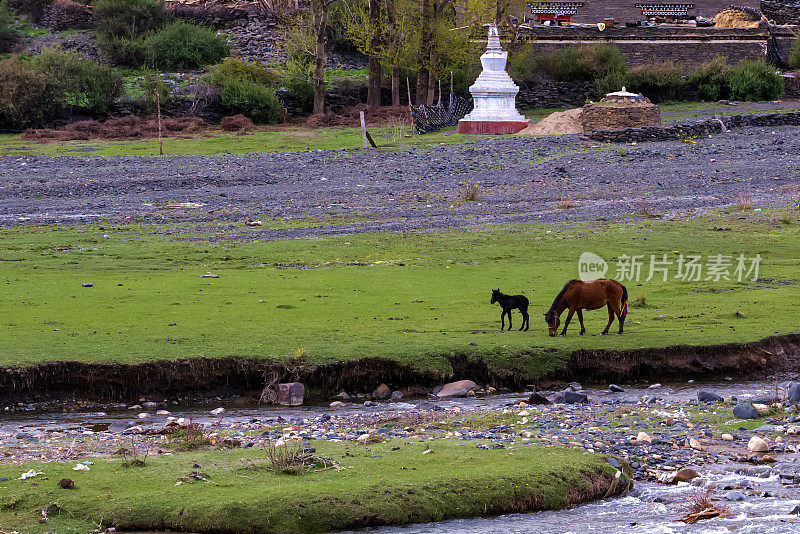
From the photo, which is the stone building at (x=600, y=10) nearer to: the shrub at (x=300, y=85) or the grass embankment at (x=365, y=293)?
the shrub at (x=300, y=85)

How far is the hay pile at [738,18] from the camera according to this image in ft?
229

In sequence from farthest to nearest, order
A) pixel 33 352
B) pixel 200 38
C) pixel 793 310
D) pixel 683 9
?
pixel 683 9, pixel 200 38, pixel 793 310, pixel 33 352

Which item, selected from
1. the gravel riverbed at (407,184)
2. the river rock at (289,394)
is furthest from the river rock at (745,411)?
the gravel riverbed at (407,184)

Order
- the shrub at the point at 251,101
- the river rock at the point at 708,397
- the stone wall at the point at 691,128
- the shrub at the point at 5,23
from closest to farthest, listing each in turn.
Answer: the river rock at the point at 708,397
the stone wall at the point at 691,128
the shrub at the point at 251,101
the shrub at the point at 5,23

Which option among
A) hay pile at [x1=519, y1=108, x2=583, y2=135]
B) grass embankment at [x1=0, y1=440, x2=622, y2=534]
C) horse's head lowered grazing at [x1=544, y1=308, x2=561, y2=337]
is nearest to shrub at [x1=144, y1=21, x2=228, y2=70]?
hay pile at [x1=519, y1=108, x2=583, y2=135]

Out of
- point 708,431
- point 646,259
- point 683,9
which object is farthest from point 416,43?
point 708,431

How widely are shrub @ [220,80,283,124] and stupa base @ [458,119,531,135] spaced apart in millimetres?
12494

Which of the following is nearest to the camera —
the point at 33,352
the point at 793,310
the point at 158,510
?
the point at 158,510

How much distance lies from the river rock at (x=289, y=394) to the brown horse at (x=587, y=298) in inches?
157

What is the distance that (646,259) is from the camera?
69.9 feet

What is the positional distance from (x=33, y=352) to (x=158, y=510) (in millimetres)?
5820

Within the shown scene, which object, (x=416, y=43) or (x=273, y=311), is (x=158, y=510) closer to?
(x=273, y=311)

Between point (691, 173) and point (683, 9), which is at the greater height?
point (683, 9)

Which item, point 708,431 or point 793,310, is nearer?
point 708,431
